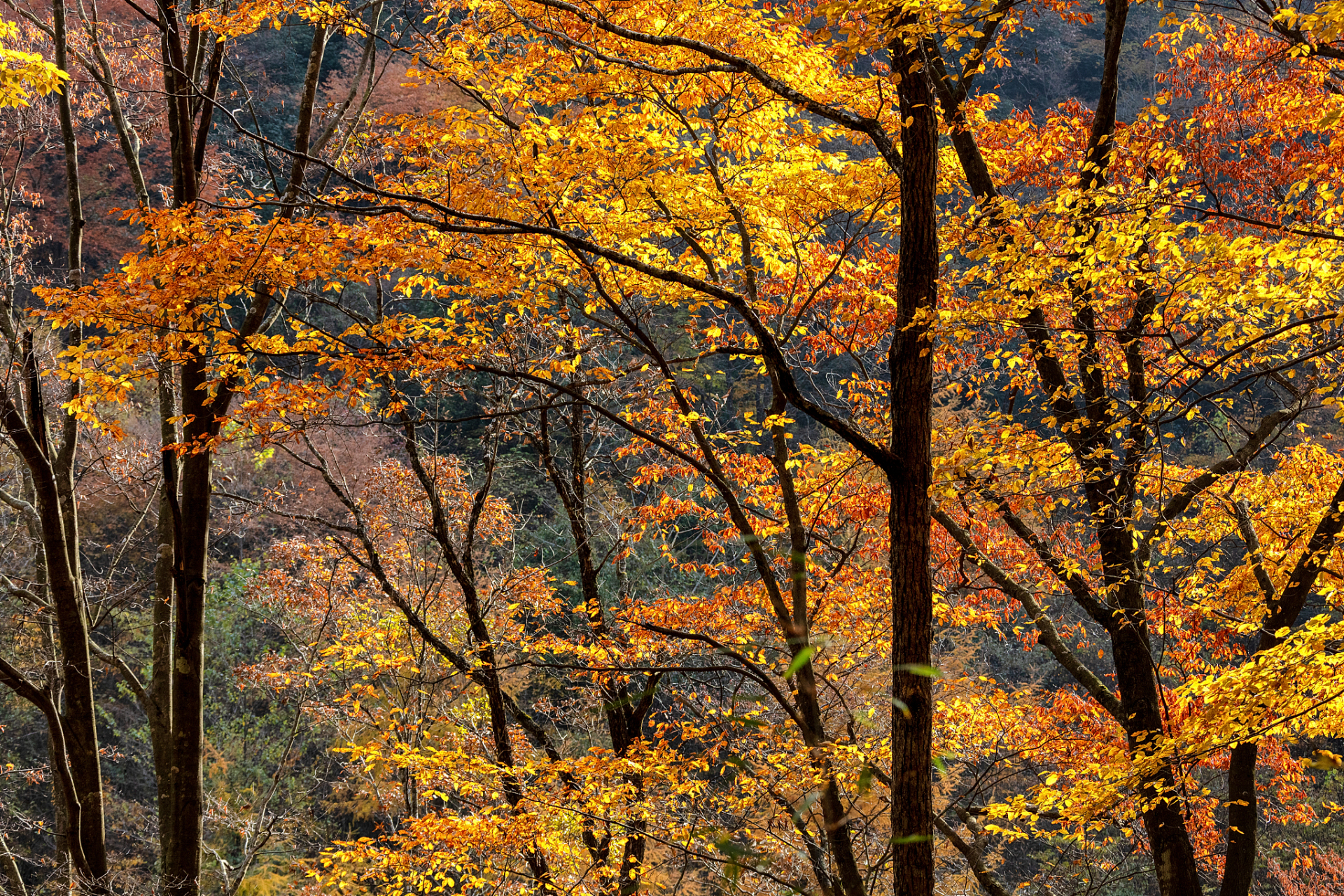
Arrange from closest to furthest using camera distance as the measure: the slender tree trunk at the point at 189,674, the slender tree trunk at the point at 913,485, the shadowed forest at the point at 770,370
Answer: the slender tree trunk at the point at 913,485 → the shadowed forest at the point at 770,370 → the slender tree trunk at the point at 189,674

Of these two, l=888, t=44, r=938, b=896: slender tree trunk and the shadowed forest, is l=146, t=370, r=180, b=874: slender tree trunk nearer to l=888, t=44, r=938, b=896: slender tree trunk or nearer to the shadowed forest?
the shadowed forest

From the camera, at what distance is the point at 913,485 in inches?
124

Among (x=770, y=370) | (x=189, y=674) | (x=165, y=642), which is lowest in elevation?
(x=189, y=674)

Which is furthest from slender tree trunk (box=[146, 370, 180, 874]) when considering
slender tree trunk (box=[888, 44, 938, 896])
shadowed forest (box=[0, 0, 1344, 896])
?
slender tree trunk (box=[888, 44, 938, 896])

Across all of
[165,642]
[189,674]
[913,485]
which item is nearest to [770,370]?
[913,485]

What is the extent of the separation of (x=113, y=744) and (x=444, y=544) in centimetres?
1192

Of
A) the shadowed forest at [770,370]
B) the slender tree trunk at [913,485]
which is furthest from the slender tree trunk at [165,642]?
the slender tree trunk at [913,485]

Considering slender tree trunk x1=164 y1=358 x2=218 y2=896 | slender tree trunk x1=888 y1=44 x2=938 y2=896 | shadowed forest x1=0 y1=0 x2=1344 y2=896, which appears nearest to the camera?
slender tree trunk x1=888 y1=44 x2=938 y2=896

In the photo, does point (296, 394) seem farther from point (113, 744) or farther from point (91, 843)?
point (113, 744)

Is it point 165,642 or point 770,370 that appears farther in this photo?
point 165,642

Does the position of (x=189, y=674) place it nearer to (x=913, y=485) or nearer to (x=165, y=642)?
(x=165, y=642)

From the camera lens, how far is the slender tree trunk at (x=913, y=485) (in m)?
3.02

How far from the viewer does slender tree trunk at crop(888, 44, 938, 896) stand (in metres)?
3.02

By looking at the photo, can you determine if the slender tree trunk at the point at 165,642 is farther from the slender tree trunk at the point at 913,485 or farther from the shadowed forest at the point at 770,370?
the slender tree trunk at the point at 913,485
